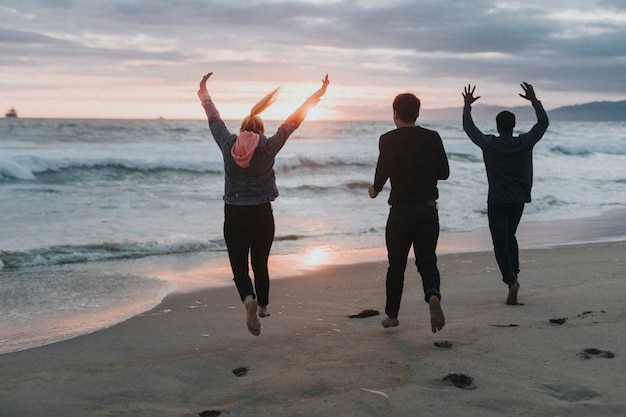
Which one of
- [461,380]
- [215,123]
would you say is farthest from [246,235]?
[461,380]

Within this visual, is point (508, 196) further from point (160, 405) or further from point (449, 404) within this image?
point (160, 405)

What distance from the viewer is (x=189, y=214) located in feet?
51.5

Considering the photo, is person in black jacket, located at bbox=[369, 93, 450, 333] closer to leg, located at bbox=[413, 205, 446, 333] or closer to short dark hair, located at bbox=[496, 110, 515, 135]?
leg, located at bbox=[413, 205, 446, 333]

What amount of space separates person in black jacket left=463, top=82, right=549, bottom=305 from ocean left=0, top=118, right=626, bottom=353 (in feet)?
8.99

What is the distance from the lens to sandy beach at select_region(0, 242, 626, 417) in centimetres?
407

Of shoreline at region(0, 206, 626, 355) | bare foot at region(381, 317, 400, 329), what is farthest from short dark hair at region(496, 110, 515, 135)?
shoreline at region(0, 206, 626, 355)

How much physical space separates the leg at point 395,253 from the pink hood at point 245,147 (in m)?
1.06

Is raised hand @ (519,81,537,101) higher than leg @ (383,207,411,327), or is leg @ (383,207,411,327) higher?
raised hand @ (519,81,537,101)

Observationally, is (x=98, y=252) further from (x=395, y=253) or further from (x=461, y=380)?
(x=461, y=380)

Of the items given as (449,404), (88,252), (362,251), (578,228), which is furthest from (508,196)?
(578,228)

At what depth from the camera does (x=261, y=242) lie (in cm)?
543

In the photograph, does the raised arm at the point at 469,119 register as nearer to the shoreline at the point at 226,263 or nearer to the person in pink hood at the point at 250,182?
the person in pink hood at the point at 250,182

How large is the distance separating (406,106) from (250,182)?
119 centimetres

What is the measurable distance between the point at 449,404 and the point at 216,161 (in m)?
28.2
